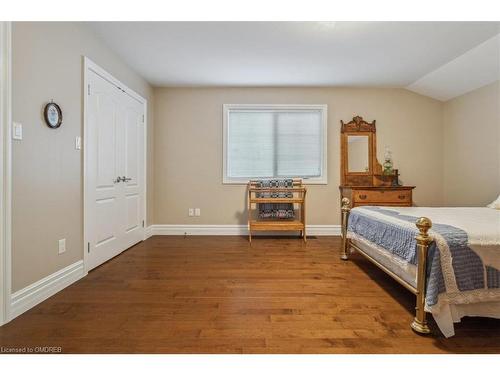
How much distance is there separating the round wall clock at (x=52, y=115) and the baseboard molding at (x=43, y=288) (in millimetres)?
1205

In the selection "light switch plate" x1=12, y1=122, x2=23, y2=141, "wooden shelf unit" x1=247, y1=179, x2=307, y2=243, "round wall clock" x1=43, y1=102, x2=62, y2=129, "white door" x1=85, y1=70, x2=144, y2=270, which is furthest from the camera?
"wooden shelf unit" x1=247, y1=179, x2=307, y2=243

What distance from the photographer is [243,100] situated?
4309 millimetres

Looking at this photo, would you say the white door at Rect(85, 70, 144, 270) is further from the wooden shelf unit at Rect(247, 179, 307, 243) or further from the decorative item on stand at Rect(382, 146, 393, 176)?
the decorative item on stand at Rect(382, 146, 393, 176)

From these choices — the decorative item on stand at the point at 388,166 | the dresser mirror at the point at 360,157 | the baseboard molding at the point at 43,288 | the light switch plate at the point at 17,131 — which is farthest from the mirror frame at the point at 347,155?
the light switch plate at the point at 17,131

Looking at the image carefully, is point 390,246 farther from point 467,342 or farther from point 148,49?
point 148,49

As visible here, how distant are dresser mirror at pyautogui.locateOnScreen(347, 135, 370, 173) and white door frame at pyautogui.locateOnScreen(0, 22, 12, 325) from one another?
13.5ft

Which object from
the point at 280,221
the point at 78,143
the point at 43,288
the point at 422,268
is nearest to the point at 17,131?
the point at 78,143

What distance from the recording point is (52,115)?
211 cm

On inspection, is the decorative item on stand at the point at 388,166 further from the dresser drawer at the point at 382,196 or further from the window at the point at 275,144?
the window at the point at 275,144

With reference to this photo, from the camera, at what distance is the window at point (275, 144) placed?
4336 millimetres

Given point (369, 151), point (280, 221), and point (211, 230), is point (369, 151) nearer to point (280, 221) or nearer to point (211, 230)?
point (280, 221)

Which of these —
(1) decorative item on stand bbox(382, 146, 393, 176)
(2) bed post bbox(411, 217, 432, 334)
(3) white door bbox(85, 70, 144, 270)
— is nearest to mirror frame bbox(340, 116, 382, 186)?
(1) decorative item on stand bbox(382, 146, 393, 176)

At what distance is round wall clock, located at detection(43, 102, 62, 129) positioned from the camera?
2.04 meters

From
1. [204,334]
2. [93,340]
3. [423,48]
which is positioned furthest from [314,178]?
[93,340]
